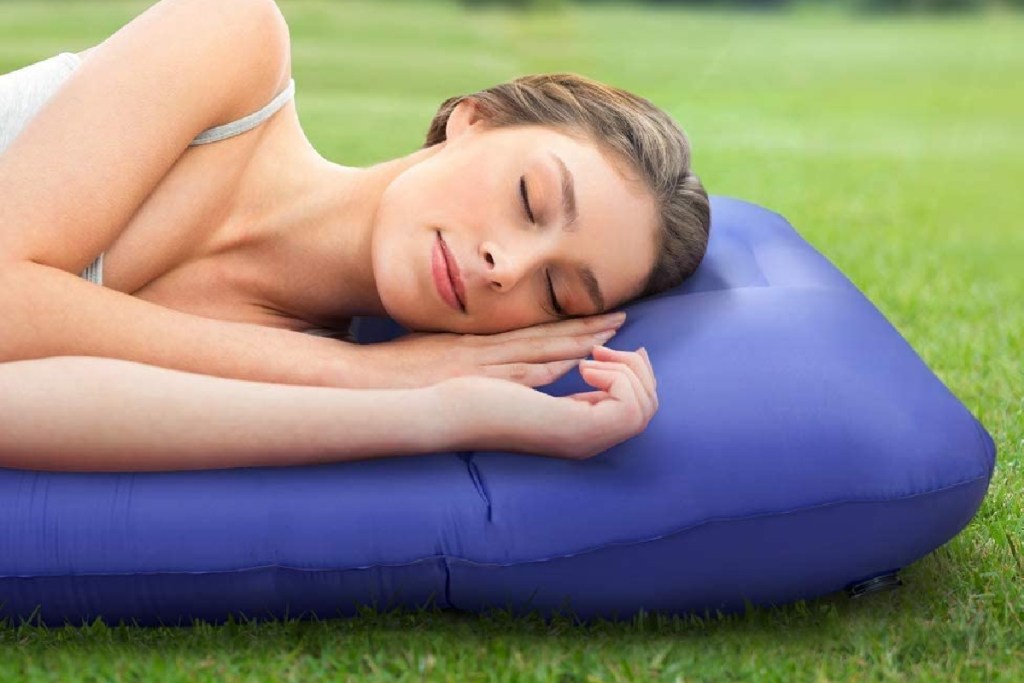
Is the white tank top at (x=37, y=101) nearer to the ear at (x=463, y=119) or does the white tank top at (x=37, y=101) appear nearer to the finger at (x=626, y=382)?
the ear at (x=463, y=119)

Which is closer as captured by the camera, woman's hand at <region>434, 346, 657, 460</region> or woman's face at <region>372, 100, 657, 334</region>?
woman's hand at <region>434, 346, 657, 460</region>

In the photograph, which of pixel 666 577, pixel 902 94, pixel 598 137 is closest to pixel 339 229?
pixel 598 137

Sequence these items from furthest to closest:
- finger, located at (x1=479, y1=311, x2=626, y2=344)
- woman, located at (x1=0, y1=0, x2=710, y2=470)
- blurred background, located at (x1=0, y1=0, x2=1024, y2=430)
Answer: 1. blurred background, located at (x1=0, y1=0, x2=1024, y2=430)
2. finger, located at (x1=479, y1=311, x2=626, y2=344)
3. woman, located at (x1=0, y1=0, x2=710, y2=470)

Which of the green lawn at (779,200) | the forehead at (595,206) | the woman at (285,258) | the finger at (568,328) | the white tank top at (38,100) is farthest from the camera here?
the white tank top at (38,100)

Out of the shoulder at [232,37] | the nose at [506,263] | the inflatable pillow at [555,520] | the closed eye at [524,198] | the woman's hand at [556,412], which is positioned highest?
the shoulder at [232,37]

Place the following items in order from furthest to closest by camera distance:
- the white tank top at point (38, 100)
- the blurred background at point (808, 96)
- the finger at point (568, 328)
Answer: the blurred background at point (808, 96) → the white tank top at point (38, 100) → the finger at point (568, 328)

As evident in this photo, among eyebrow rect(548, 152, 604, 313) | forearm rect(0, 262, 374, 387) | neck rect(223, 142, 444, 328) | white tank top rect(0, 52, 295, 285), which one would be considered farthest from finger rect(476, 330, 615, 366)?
white tank top rect(0, 52, 295, 285)

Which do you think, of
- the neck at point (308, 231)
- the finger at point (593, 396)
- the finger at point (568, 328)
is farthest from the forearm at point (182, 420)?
the neck at point (308, 231)

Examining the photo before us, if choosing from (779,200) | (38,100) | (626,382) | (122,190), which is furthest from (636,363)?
(779,200)

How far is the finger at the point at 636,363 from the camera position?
97.0 inches

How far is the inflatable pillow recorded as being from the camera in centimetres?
238

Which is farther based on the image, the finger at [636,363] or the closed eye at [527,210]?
the closed eye at [527,210]

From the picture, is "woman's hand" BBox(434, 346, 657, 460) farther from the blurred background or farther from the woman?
the blurred background

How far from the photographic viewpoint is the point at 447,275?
8.84 feet
